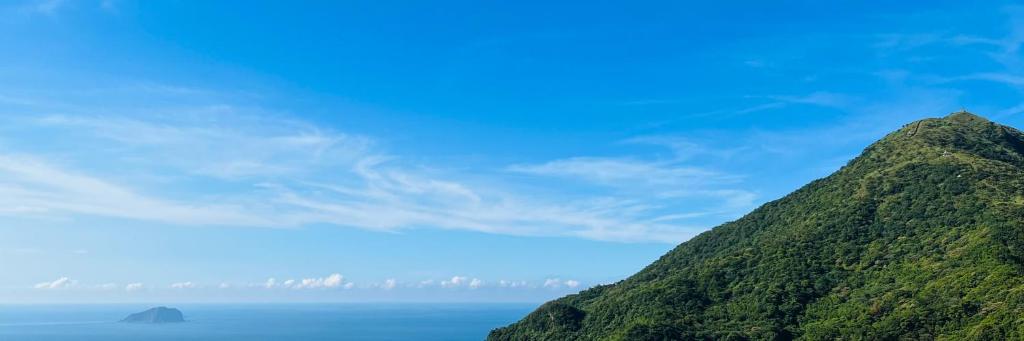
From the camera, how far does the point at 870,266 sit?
310 feet

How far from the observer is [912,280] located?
84.1m

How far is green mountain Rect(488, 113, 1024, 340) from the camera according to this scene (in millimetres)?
76250

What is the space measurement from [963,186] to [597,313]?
187 ft

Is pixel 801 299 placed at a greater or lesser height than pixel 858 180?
lesser

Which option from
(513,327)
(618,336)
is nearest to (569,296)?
(513,327)

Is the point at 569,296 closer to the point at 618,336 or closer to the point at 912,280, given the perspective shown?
the point at 618,336

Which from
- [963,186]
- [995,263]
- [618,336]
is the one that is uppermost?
[963,186]

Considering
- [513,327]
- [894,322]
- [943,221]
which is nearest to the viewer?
[894,322]

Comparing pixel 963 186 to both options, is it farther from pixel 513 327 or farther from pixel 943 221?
pixel 513 327

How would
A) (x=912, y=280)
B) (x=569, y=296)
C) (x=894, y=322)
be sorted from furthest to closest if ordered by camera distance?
(x=569, y=296)
(x=912, y=280)
(x=894, y=322)

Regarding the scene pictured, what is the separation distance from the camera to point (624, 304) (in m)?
109

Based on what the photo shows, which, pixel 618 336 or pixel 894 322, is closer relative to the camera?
pixel 894 322

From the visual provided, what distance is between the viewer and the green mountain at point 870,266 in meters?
76.2

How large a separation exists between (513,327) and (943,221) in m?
66.7
